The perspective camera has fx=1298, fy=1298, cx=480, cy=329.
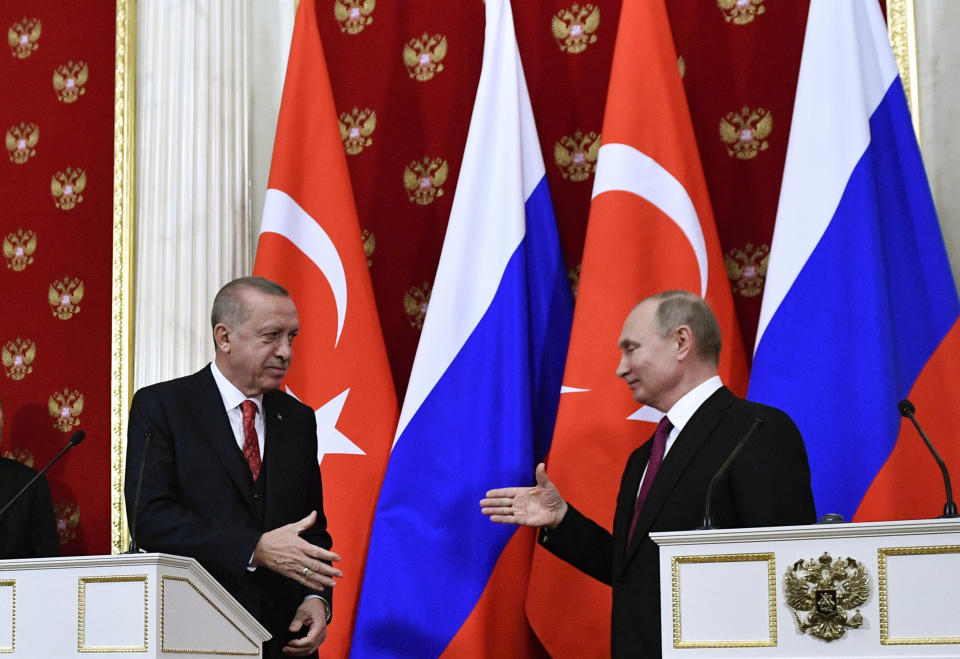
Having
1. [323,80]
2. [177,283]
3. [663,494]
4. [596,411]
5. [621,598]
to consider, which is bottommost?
[621,598]

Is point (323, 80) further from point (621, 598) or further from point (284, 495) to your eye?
point (621, 598)

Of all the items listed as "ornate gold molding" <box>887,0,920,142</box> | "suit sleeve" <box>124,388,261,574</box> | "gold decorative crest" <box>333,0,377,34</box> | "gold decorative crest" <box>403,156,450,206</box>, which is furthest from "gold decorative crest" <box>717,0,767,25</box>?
"suit sleeve" <box>124,388,261,574</box>

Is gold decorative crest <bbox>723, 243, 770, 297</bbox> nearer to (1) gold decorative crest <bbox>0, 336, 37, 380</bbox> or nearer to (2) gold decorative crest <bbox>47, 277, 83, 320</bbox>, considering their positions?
(2) gold decorative crest <bbox>47, 277, 83, 320</bbox>

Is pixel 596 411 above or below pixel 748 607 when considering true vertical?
above

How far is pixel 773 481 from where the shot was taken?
292cm

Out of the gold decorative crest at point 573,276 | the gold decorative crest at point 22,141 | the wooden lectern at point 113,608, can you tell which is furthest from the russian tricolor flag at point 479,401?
the gold decorative crest at point 22,141

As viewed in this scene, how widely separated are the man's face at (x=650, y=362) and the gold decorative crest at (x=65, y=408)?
8.69 ft

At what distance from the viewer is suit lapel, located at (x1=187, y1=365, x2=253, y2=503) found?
3.34m

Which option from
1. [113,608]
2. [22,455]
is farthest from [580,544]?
[22,455]

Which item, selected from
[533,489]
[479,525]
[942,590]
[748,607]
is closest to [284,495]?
[533,489]

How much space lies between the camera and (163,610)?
270 cm

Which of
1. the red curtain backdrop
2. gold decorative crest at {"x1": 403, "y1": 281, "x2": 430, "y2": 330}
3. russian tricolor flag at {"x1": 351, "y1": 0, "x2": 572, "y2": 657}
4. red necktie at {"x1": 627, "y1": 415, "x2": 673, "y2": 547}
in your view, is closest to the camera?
red necktie at {"x1": 627, "y1": 415, "x2": 673, "y2": 547}

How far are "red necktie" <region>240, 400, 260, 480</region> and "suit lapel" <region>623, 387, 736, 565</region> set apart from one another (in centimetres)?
101

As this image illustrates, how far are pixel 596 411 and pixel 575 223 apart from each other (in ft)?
3.19
